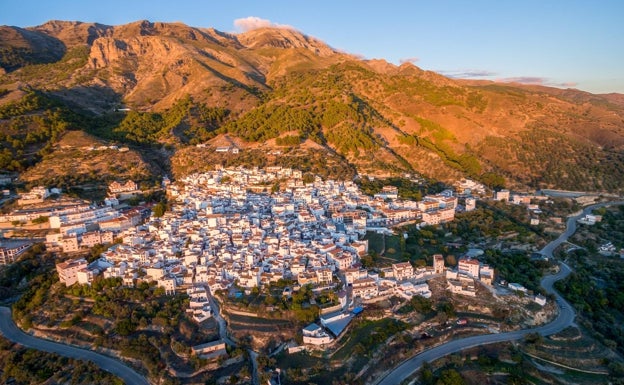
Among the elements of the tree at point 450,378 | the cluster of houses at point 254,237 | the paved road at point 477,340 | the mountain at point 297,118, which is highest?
the mountain at point 297,118

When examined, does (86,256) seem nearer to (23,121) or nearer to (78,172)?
(78,172)

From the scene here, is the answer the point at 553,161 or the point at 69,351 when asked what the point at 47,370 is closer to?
the point at 69,351

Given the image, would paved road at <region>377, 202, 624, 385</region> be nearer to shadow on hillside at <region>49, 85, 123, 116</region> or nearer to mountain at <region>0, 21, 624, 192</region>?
mountain at <region>0, 21, 624, 192</region>

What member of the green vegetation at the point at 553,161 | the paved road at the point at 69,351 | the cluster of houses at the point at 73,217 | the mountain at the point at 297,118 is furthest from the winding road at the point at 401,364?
the green vegetation at the point at 553,161

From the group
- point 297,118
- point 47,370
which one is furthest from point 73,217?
point 297,118

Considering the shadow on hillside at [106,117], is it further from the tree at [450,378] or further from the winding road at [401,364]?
the tree at [450,378]

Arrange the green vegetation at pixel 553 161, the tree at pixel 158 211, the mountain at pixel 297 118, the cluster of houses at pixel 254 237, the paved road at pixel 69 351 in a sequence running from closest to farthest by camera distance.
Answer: the paved road at pixel 69 351 < the cluster of houses at pixel 254 237 < the tree at pixel 158 211 < the green vegetation at pixel 553 161 < the mountain at pixel 297 118
